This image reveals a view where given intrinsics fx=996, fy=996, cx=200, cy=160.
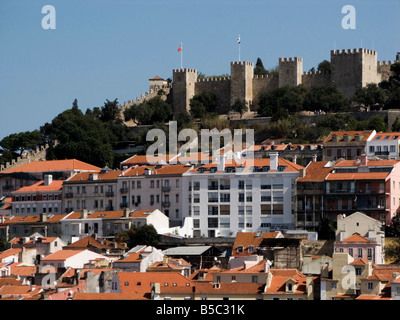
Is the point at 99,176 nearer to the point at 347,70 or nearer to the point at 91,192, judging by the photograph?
the point at 91,192

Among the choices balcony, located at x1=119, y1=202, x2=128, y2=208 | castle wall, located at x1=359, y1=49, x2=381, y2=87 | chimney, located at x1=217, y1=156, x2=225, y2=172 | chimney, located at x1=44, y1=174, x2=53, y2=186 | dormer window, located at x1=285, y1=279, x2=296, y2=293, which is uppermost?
castle wall, located at x1=359, y1=49, x2=381, y2=87

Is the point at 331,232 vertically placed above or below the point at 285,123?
below

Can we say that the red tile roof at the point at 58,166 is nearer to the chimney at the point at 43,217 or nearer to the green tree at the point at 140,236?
the chimney at the point at 43,217

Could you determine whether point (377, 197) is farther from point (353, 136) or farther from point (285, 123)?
point (285, 123)

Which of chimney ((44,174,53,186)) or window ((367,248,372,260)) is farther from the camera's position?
chimney ((44,174,53,186))

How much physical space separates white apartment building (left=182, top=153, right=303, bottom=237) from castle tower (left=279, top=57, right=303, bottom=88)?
1996cm

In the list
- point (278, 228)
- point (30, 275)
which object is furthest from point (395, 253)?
point (30, 275)

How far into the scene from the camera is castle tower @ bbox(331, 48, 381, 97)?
61656mm

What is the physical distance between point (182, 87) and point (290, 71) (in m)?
8.02

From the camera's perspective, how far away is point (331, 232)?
1528 inches

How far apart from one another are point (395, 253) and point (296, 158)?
13.1 m

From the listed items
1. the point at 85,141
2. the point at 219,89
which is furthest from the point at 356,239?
the point at 219,89

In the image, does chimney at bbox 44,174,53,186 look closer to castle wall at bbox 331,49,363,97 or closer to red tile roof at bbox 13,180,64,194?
red tile roof at bbox 13,180,64,194

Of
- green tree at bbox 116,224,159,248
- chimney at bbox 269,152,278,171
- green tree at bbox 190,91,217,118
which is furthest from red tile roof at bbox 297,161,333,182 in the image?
green tree at bbox 190,91,217,118
